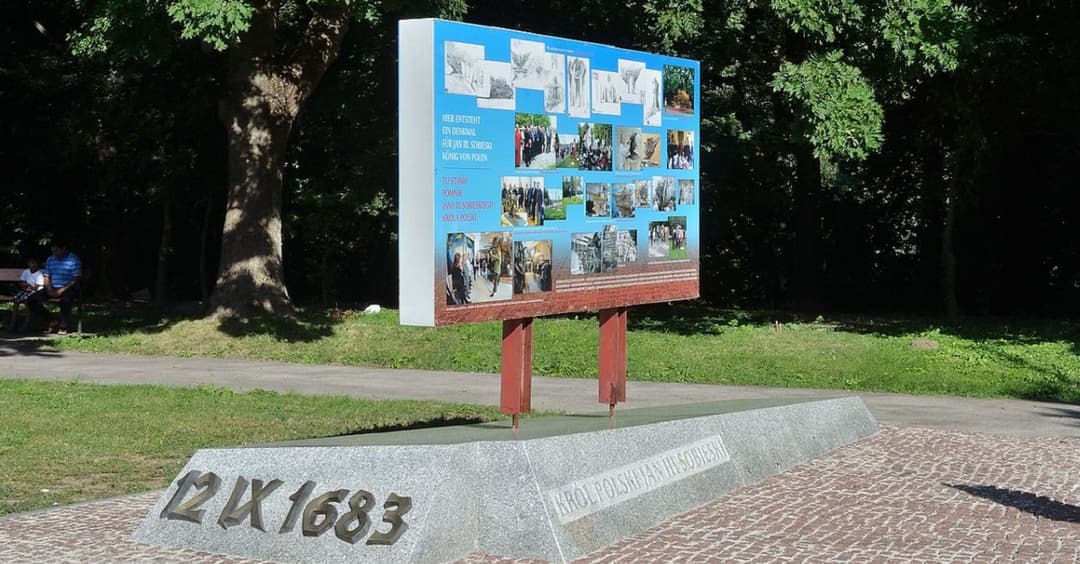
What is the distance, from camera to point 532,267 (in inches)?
380

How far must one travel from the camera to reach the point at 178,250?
31469 mm

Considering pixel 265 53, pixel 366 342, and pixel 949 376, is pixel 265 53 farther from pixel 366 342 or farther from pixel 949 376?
pixel 949 376

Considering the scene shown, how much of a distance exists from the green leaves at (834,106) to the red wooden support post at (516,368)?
9.62 m

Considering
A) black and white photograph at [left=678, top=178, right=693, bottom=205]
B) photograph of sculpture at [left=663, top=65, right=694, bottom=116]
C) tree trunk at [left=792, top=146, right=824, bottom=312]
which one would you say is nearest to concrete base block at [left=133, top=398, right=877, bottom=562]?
black and white photograph at [left=678, top=178, right=693, bottom=205]

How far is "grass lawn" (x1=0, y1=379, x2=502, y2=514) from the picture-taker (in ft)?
33.5

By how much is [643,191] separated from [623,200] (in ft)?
1.26

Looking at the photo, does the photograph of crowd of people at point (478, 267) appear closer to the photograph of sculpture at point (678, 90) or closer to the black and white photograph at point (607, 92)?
the black and white photograph at point (607, 92)

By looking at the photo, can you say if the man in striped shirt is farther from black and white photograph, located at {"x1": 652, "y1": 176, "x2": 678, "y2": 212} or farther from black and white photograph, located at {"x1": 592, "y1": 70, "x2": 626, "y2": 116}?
black and white photograph, located at {"x1": 592, "y1": 70, "x2": 626, "y2": 116}

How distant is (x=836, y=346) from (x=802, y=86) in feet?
11.5

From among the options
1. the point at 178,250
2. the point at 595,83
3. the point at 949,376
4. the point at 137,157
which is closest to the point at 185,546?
the point at 595,83

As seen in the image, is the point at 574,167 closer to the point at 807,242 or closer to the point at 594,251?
the point at 594,251

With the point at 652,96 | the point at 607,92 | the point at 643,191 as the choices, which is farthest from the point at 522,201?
the point at 652,96

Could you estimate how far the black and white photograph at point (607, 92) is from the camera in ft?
34.3

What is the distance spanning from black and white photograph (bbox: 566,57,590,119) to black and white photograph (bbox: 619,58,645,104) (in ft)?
1.86
